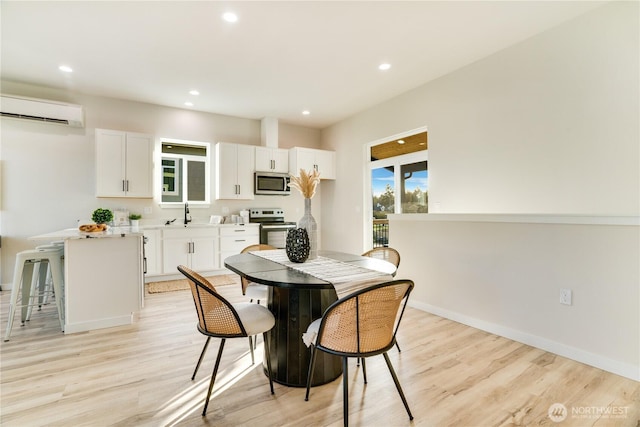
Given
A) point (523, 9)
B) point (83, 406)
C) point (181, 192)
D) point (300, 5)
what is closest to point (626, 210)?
point (523, 9)

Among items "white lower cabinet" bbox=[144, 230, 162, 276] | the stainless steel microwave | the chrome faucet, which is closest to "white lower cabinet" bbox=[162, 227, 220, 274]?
"white lower cabinet" bbox=[144, 230, 162, 276]

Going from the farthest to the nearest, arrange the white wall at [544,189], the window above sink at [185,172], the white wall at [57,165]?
the window above sink at [185,172] < the white wall at [57,165] < the white wall at [544,189]

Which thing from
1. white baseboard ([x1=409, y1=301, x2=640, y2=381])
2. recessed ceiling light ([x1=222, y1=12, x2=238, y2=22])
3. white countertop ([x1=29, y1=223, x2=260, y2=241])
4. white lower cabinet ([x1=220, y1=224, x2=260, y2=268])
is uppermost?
recessed ceiling light ([x1=222, y1=12, x2=238, y2=22])

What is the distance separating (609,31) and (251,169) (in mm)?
4829

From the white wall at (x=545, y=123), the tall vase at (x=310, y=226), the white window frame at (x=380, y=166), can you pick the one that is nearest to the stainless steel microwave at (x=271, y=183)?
the white window frame at (x=380, y=166)

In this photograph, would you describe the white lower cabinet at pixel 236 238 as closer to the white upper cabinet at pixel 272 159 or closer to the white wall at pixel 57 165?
the white wall at pixel 57 165

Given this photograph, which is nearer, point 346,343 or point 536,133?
Result: point 346,343

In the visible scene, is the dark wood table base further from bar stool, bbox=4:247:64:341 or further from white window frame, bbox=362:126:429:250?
white window frame, bbox=362:126:429:250

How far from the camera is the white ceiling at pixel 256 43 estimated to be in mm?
2682

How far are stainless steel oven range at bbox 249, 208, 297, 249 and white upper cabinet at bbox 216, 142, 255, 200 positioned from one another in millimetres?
381

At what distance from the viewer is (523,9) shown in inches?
106

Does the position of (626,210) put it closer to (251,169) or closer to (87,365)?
(87,365)

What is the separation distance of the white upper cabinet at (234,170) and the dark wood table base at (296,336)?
12.4 ft

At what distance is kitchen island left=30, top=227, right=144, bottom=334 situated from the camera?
9.14 feet
